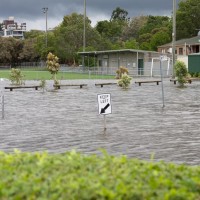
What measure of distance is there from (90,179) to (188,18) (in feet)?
360

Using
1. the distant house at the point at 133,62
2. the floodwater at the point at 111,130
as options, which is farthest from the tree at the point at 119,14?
the floodwater at the point at 111,130

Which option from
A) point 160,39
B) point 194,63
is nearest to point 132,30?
point 160,39

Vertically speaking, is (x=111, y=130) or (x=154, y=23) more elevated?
(x=154, y=23)

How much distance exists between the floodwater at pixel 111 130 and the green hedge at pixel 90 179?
164 inches

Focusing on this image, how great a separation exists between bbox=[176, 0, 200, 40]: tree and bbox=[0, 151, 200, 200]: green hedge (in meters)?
106

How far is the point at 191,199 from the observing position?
15.4 feet

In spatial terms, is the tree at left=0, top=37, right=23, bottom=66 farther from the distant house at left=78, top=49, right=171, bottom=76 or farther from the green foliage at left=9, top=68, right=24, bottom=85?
the green foliage at left=9, top=68, right=24, bottom=85

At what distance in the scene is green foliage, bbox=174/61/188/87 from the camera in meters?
43.8

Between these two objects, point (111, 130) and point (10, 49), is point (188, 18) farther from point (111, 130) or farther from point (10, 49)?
point (111, 130)

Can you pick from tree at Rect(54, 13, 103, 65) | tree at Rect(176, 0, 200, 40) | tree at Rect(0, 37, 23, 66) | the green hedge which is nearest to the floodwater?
the green hedge

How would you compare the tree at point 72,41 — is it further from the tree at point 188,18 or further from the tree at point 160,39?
the tree at point 188,18

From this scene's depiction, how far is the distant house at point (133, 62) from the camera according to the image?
7056 cm

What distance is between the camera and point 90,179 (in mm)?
4883

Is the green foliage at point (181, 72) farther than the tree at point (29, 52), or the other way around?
the tree at point (29, 52)
